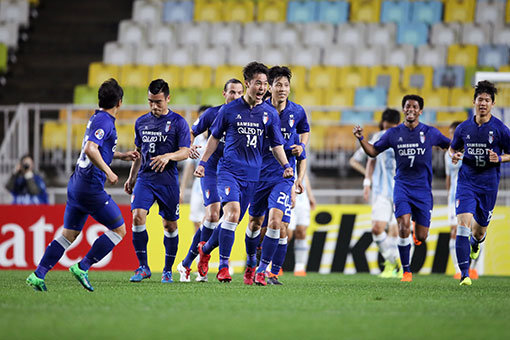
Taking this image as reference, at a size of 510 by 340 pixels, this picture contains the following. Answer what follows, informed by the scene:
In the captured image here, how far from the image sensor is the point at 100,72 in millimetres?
21188

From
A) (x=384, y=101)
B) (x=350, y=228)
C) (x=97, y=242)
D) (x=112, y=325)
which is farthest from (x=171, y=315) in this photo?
(x=384, y=101)

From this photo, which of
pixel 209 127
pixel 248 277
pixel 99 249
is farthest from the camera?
pixel 209 127

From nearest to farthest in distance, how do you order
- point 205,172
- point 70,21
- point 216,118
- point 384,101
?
point 216,118, point 205,172, point 384,101, point 70,21

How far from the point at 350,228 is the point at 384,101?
19.3 ft

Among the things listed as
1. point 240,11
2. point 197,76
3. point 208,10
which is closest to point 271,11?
point 240,11

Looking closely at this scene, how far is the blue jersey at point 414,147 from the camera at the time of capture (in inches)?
441

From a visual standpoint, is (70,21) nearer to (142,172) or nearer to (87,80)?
(87,80)

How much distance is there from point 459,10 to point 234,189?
1504 cm

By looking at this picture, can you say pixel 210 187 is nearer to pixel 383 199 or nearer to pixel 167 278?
pixel 167 278

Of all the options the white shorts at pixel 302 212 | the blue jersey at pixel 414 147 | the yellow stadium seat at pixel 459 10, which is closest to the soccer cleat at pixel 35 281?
the blue jersey at pixel 414 147

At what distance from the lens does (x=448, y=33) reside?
22156mm

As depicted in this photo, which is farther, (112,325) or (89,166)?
(89,166)

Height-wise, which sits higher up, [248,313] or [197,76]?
[197,76]

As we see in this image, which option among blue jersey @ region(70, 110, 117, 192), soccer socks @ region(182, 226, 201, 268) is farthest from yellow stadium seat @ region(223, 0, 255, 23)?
blue jersey @ region(70, 110, 117, 192)
